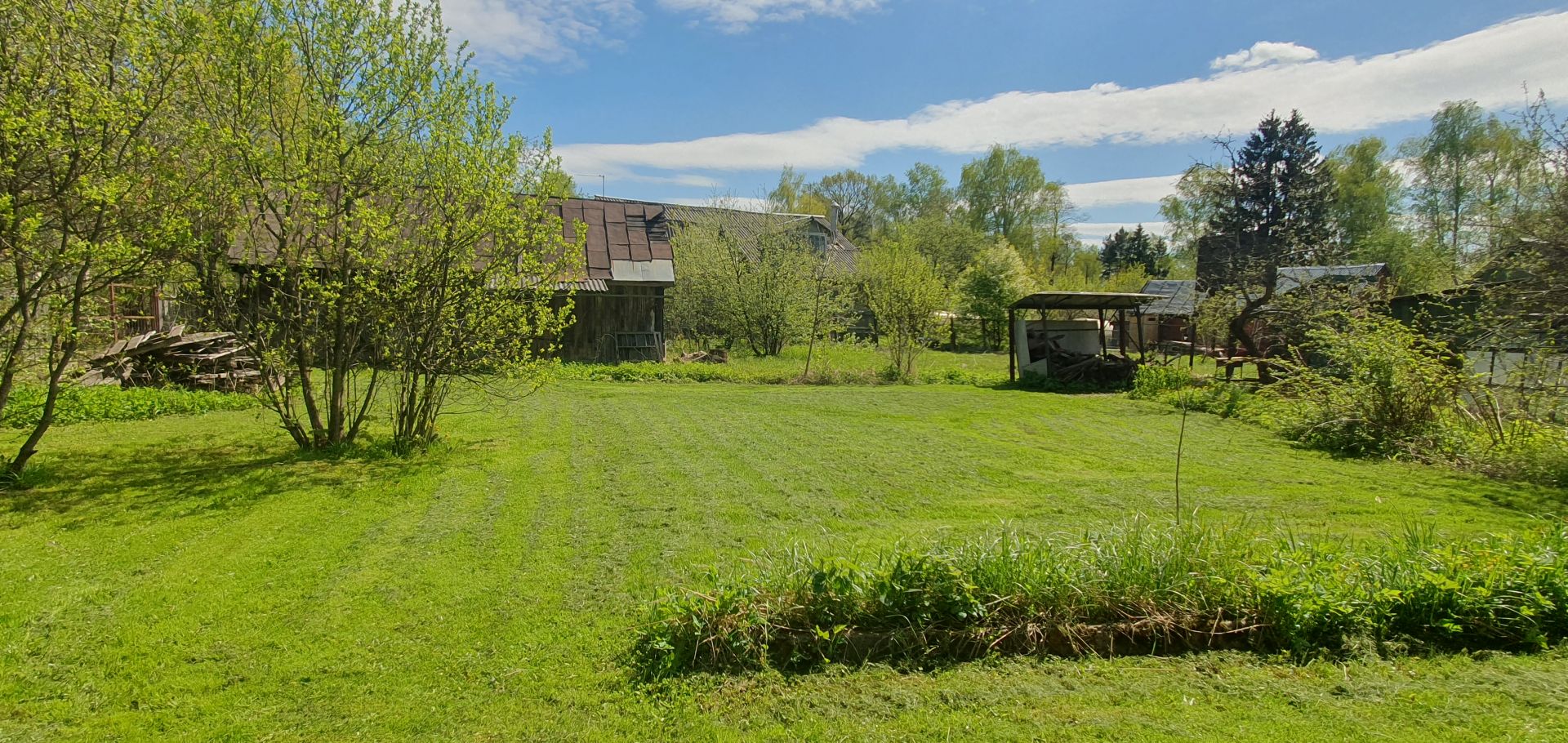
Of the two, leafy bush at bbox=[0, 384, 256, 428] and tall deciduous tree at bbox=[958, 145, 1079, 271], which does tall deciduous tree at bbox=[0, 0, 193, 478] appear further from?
tall deciduous tree at bbox=[958, 145, 1079, 271]

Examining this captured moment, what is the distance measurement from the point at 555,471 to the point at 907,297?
11.3 m

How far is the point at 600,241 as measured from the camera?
64.8ft

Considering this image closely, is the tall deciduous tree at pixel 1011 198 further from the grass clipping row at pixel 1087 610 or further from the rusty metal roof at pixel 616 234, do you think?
the grass clipping row at pixel 1087 610

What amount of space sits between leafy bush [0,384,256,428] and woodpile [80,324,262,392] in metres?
0.40

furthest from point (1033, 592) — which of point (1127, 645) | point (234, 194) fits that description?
point (234, 194)

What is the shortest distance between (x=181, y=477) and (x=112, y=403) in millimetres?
3830

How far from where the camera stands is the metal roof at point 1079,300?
51.0 feet

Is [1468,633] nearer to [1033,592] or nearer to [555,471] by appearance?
[1033,592]

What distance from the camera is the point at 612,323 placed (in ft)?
62.0

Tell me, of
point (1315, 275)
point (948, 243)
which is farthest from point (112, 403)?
point (948, 243)

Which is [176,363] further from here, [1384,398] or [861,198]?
[861,198]

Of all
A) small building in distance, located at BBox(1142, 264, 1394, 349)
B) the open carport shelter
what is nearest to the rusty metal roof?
the open carport shelter

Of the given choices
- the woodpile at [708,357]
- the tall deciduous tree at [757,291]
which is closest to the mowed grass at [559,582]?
the woodpile at [708,357]

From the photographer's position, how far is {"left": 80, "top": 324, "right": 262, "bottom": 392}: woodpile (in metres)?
9.67
